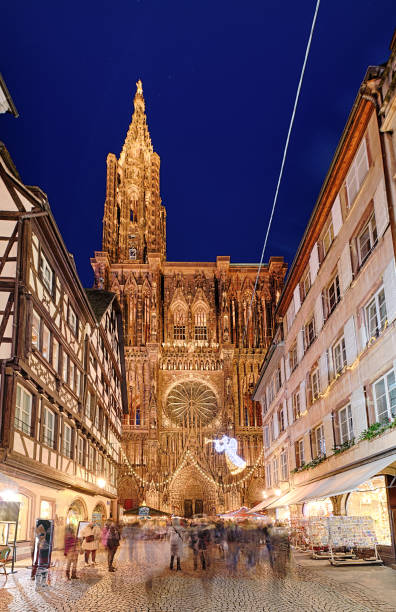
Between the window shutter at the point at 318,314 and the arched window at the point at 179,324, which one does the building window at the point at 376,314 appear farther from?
the arched window at the point at 179,324

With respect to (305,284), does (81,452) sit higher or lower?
lower

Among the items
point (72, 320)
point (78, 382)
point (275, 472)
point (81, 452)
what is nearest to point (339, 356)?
point (72, 320)

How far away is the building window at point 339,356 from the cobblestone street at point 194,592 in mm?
6021

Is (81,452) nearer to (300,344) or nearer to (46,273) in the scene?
(46,273)

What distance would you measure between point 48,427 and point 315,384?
985 centimetres

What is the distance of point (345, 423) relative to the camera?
19.0 m

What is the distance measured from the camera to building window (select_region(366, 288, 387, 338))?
15.0m

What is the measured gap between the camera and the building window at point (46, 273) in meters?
20.3

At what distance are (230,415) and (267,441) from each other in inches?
759

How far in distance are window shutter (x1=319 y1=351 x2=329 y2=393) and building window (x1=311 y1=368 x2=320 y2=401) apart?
1.18 metres

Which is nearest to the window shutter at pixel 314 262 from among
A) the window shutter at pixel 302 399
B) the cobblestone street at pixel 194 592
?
the window shutter at pixel 302 399

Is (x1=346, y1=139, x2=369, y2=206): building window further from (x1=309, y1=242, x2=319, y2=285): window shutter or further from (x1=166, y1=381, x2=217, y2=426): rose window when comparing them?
(x1=166, y1=381, x2=217, y2=426): rose window

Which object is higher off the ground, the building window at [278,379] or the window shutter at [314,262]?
the window shutter at [314,262]

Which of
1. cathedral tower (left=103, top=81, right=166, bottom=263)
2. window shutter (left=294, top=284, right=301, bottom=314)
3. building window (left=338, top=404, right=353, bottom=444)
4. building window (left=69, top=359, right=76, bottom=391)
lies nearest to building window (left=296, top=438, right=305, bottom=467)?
window shutter (left=294, top=284, right=301, bottom=314)
